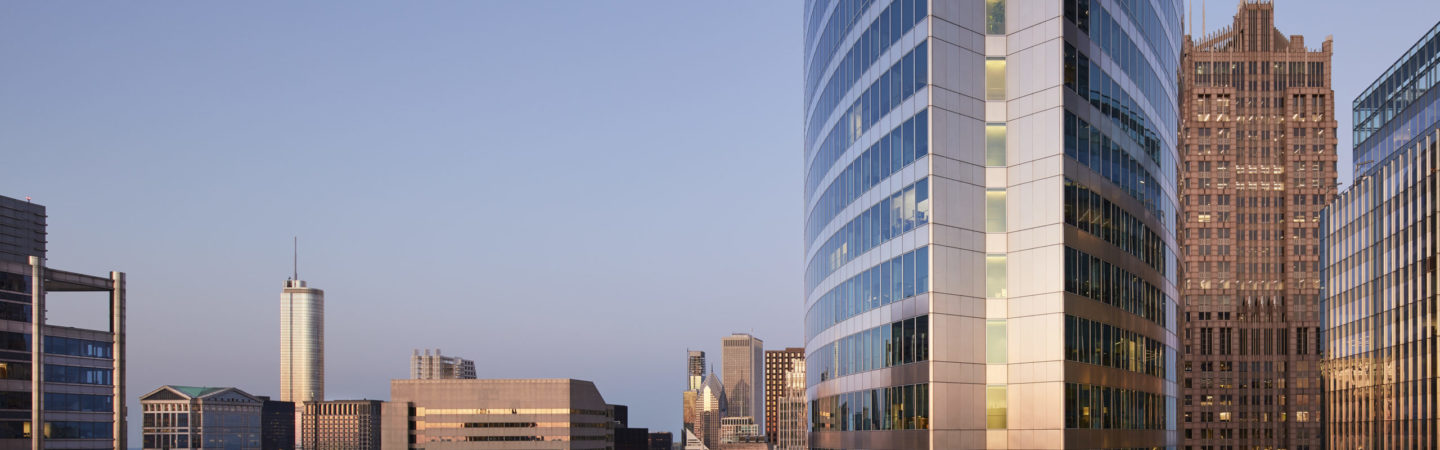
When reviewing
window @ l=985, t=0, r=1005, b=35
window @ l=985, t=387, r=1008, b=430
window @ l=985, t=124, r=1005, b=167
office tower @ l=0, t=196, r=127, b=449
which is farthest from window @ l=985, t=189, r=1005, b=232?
office tower @ l=0, t=196, r=127, b=449

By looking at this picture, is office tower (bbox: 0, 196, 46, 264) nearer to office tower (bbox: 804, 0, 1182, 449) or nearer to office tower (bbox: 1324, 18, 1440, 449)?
office tower (bbox: 804, 0, 1182, 449)

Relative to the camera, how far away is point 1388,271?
92.5 meters

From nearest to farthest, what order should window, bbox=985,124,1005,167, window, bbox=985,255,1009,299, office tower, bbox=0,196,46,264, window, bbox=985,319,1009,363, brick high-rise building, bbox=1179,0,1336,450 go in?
window, bbox=985,319,1009,363, window, bbox=985,255,1009,299, window, bbox=985,124,1005,167, office tower, bbox=0,196,46,264, brick high-rise building, bbox=1179,0,1336,450

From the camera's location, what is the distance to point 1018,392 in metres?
50.0

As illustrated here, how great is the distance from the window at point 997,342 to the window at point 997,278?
47.5 inches

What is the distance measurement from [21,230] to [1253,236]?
516 ft

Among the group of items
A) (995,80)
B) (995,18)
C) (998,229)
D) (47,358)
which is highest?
(995,18)

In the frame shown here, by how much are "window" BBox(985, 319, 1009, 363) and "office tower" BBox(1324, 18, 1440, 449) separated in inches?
2008

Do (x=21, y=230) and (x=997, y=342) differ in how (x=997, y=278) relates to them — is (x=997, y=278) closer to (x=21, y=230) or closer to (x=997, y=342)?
(x=997, y=342)

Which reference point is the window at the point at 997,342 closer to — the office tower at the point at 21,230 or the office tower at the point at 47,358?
the office tower at the point at 47,358

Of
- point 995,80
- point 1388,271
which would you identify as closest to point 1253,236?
point 1388,271

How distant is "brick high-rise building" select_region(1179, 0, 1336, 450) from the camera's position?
165 m

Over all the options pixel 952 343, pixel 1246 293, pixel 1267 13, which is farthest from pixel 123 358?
pixel 1267 13

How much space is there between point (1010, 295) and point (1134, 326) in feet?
30.6
